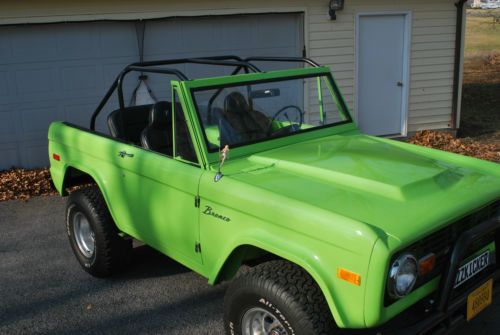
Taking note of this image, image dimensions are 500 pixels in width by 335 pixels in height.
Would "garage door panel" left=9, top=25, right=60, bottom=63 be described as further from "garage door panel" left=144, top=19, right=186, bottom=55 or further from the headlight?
the headlight

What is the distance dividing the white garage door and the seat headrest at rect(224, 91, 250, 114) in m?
4.68

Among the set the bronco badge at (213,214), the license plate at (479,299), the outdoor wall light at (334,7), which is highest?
the outdoor wall light at (334,7)

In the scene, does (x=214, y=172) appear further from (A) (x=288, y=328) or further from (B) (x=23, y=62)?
(B) (x=23, y=62)

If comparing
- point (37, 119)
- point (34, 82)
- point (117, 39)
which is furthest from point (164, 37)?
point (37, 119)

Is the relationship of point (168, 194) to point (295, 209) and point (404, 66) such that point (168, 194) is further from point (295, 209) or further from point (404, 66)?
point (404, 66)

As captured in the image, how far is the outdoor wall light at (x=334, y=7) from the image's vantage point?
28.2 ft

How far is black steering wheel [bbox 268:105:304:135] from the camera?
156 inches

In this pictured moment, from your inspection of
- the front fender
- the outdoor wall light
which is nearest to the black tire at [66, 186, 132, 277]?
the front fender

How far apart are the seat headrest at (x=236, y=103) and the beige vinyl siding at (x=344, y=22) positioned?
4.65 metres

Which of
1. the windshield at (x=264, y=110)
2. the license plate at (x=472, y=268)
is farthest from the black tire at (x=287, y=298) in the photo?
the windshield at (x=264, y=110)

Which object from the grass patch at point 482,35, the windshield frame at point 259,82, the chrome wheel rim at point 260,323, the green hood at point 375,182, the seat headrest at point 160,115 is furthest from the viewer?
the grass patch at point 482,35

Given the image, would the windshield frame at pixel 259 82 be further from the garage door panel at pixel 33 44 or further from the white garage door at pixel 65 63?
the garage door panel at pixel 33 44

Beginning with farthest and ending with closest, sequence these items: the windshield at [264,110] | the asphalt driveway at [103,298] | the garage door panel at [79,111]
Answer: the garage door panel at [79,111] < the asphalt driveway at [103,298] < the windshield at [264,110]

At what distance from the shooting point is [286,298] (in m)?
2.69
